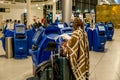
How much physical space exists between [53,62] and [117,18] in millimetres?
27057

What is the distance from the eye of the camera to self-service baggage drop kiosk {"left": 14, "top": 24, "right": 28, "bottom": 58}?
8500 mm

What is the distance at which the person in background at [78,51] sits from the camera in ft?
12.7

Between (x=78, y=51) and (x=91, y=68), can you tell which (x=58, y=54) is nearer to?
(x=78, y=51)

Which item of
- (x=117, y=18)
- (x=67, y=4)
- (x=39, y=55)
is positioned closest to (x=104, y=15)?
(x=117, y=18)

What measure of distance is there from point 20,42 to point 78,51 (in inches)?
192

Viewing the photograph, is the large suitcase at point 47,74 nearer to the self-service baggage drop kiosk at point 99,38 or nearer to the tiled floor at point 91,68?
the tiled floor at point 91,68

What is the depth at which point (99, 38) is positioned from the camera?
10133mm

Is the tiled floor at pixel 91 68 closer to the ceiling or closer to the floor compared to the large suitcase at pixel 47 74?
closer to the floor

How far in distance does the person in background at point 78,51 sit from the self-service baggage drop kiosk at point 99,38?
615cm

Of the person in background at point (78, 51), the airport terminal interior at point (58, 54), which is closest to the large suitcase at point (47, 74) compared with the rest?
the airport terminal interior at point (58, 54)

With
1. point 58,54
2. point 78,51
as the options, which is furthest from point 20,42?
point 78,51

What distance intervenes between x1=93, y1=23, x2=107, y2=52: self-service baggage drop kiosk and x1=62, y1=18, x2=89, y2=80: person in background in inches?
242

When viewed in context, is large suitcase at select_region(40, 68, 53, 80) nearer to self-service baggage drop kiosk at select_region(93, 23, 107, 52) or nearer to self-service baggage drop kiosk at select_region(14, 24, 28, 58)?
self-service baggage drop kiosk at select_region(14, 24, 28, 58)

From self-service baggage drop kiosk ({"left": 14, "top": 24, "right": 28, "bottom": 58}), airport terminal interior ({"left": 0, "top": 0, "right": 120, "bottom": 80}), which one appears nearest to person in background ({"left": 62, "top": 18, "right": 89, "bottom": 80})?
airport terminal interior ({"left": 0, "top": 0, "right": 120, "bottom": 80})
